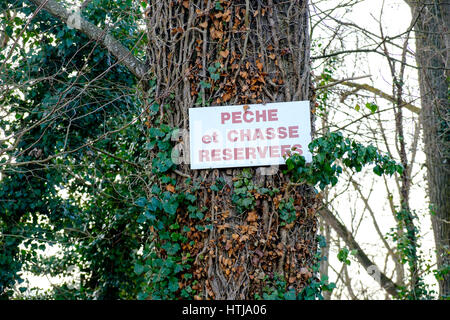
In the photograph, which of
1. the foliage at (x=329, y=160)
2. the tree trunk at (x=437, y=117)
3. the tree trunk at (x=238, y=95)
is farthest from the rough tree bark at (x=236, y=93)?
the tree trunk at (x=437, y=117)

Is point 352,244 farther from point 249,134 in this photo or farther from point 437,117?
point 249,134

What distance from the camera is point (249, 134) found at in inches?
190

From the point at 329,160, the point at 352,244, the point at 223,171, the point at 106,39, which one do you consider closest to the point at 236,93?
the point at 223,171

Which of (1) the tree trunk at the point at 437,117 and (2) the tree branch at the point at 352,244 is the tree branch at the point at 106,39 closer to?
(1) the tree trunk at the point at 437,117

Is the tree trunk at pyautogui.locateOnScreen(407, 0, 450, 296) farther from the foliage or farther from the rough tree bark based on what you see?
the rough tree bark

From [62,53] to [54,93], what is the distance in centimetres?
56

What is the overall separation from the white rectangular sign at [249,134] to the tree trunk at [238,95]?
0.29 ft

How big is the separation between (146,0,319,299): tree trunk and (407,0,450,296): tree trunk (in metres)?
4.44

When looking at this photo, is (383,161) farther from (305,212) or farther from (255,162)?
(255,162)

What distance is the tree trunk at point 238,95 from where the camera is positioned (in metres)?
4.63

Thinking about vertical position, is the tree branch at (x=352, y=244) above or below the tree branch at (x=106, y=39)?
below

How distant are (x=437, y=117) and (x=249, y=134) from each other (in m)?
5.18

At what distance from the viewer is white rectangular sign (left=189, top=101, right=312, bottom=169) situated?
15.7ft

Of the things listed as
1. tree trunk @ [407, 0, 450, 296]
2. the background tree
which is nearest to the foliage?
the background tree
